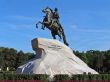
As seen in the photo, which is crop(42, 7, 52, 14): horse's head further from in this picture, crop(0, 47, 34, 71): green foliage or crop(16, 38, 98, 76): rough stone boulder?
crop(0, 47, 34, 71): green foliage

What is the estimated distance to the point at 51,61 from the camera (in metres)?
37.5

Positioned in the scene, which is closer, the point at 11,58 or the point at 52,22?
the point at 52,22

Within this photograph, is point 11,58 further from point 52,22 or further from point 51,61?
point 51,61

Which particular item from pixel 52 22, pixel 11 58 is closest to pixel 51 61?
pixel 52 22

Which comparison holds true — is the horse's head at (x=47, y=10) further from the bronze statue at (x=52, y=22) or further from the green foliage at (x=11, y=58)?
the green foliage at (x=11, y=58)

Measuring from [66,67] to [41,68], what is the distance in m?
2.38

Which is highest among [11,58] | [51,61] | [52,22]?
[11,58]

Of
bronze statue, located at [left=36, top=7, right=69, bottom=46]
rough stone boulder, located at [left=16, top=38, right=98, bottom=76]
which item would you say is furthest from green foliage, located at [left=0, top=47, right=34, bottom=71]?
rough stone boulder, located at [left=16, top=38, right=98, bottom=76]

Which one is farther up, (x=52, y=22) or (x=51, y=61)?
(x=52, y=22)

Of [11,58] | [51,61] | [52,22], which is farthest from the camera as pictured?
[11,58]

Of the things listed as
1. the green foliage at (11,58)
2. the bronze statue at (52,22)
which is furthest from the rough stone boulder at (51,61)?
the green foliage at (11,58)

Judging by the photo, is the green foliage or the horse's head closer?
the horse's head

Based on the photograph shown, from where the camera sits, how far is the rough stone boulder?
120 feet

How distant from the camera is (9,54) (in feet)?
318
